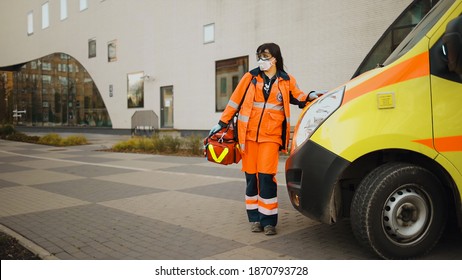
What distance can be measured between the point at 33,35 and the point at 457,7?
128ft

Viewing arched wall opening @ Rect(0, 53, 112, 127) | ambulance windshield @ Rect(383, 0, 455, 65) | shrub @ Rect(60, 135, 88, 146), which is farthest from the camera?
arched wall opening @ Rect(0, 53, 112, 127)

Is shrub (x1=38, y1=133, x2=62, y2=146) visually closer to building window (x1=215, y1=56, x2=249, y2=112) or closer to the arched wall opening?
building window (x1=215, y1=56, x2=249, y2=112)

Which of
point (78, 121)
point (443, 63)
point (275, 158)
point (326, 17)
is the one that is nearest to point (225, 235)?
point (275, 158)

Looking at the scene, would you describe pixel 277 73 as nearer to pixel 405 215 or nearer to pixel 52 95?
pixel 405 215

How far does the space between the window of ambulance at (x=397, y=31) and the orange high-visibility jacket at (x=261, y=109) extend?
10.0 metres

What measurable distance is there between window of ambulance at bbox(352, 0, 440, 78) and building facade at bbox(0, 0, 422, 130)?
9cm

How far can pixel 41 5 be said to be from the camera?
3625 cm

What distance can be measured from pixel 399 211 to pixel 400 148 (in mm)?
509

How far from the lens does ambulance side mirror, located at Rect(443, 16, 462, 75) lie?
10.5 feet

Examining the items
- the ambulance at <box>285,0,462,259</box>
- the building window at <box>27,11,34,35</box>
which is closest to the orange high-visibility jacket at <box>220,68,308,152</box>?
the ambulance at <box>285,0,462,259</box>

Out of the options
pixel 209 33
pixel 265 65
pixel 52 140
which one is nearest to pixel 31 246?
pixel 265 65

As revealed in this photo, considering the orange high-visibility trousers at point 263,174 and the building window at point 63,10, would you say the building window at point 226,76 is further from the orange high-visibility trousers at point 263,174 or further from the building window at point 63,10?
the building window at point 63,10

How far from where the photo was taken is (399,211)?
3.61 meters

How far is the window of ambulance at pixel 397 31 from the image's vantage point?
1409 centimetres
